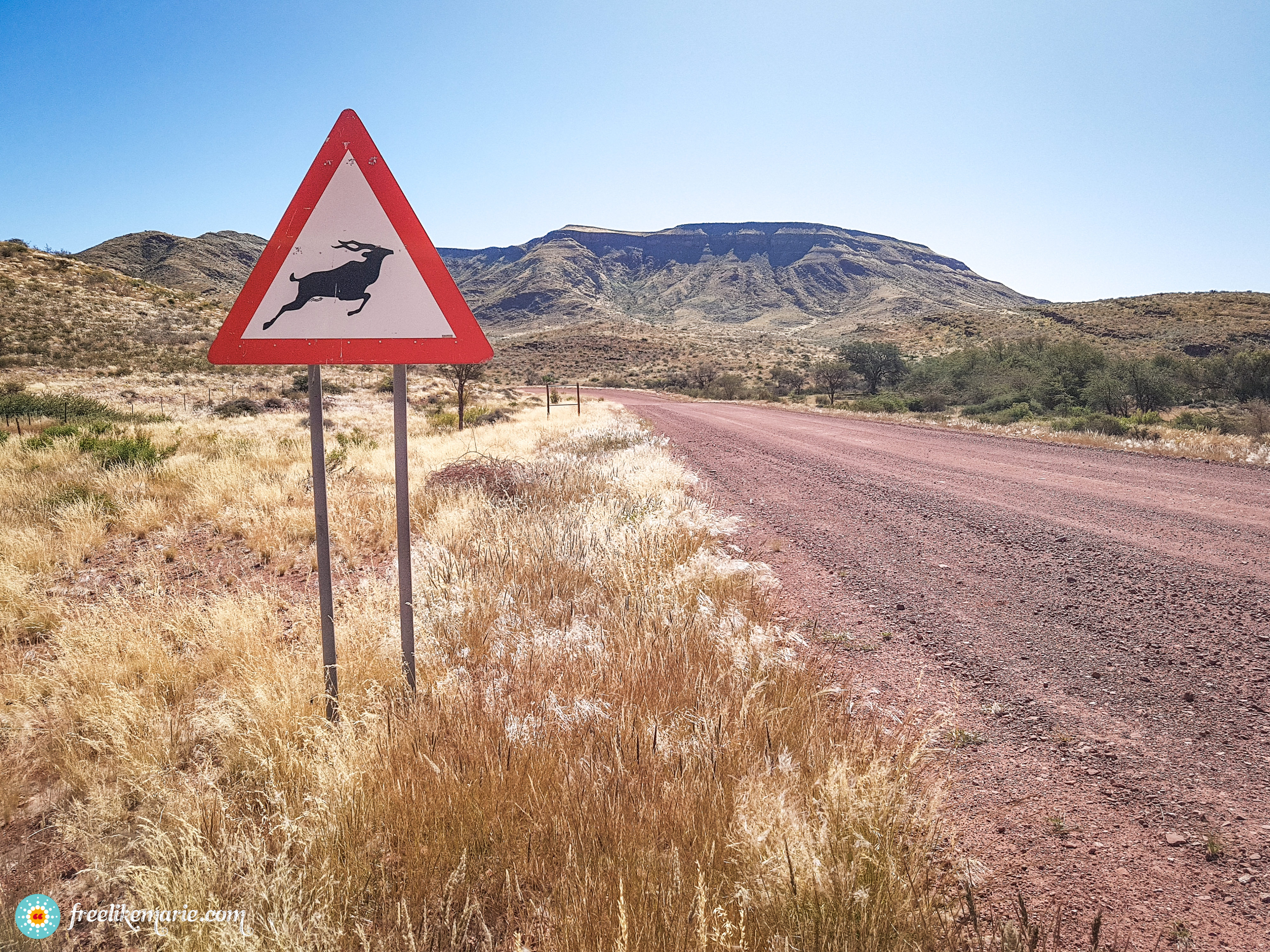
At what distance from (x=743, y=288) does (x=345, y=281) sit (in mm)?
170090

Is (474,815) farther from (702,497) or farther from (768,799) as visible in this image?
(702,497)

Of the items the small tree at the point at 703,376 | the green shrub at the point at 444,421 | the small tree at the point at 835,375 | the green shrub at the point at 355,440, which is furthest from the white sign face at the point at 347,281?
the small tree at the point at 703,376

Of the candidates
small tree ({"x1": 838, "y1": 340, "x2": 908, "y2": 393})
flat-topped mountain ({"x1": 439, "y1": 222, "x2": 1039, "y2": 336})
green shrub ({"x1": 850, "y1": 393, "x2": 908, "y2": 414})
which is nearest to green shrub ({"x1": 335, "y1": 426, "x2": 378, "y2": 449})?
green shrub ({"x1": 850, "y1": 393, "x2": 908, "y2": 414})

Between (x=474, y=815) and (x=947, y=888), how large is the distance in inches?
62.7

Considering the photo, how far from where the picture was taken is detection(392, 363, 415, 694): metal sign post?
8.22 ft

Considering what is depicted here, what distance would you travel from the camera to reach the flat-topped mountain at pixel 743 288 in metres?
134

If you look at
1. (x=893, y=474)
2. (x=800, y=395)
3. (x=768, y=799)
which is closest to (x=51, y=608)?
(x=768, y=799)

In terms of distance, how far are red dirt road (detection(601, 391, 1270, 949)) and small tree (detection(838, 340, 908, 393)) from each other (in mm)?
29671

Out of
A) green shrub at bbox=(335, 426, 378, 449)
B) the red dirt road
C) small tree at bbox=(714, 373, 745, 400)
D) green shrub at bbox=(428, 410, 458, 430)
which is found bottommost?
the red dirt road

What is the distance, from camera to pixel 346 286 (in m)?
2.34

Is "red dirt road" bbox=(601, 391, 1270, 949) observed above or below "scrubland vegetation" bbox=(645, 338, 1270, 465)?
below

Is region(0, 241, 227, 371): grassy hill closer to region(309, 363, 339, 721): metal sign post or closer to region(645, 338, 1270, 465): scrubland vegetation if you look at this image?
region(645, 338, 1270, 465): scrubland vegetation

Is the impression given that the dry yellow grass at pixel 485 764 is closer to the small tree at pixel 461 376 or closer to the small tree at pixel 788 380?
the small tree at pixel 461 376

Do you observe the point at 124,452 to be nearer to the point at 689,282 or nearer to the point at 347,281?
the point at 347,281
